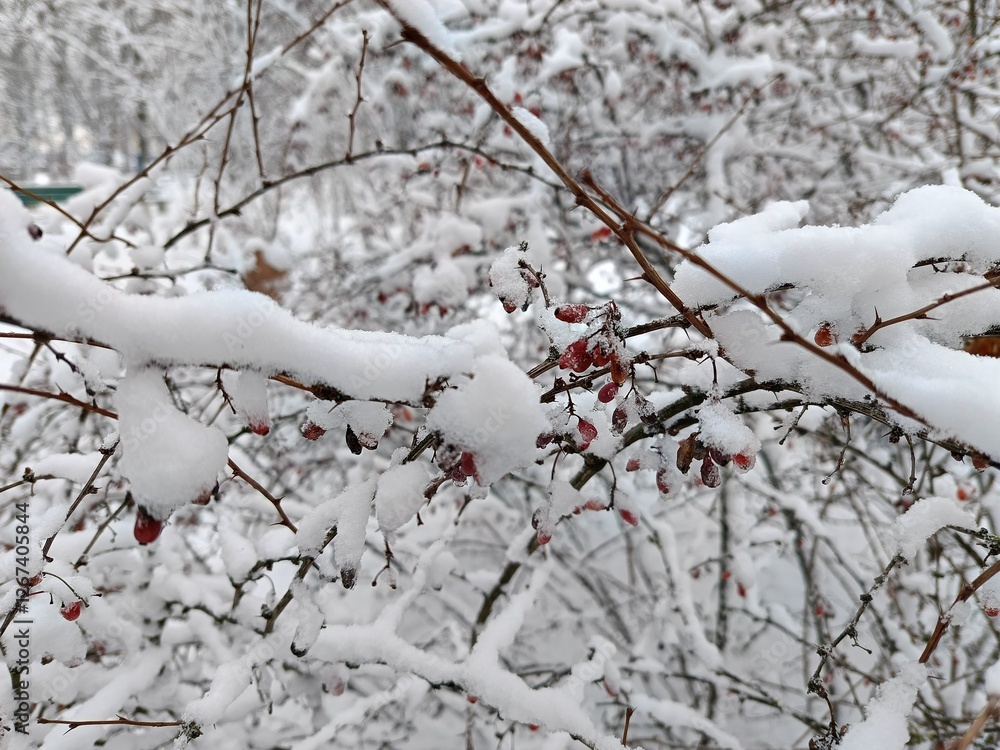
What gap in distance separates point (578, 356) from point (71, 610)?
1.26 m

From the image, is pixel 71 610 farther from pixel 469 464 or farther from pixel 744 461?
pixel 744 461

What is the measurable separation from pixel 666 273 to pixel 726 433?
343 cm

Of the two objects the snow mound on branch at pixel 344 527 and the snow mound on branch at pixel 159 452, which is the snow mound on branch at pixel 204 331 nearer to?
the snow mound on branch at pixel 159 452

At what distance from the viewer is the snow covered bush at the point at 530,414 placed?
2.46 ft

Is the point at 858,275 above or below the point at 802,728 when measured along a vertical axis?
above

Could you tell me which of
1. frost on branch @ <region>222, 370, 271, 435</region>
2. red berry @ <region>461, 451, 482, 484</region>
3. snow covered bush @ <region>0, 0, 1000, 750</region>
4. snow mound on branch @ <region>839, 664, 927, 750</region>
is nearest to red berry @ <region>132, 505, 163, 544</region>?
snow covered bush @ <region>0, 0, 1000, 750</region>

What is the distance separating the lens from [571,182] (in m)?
0.67

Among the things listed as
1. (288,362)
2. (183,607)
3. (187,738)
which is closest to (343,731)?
(183,607)

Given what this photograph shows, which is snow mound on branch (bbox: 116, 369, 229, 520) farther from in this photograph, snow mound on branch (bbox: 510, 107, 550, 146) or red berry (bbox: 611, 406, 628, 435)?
snow mound on branch (bbox: 510, 107, 550, 146)

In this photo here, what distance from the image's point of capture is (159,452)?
66cm

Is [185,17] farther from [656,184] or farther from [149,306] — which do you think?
[149,306]

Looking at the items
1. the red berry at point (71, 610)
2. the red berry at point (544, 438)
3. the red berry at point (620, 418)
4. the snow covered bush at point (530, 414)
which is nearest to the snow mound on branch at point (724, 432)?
the snow covered bush at point (530, 414)

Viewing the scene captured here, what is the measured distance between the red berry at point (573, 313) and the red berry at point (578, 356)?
0.26 feet

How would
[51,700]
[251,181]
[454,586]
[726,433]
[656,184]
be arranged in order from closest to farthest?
[726,433] → [51,700] → [454,586] → [656,184] → [251,181]
